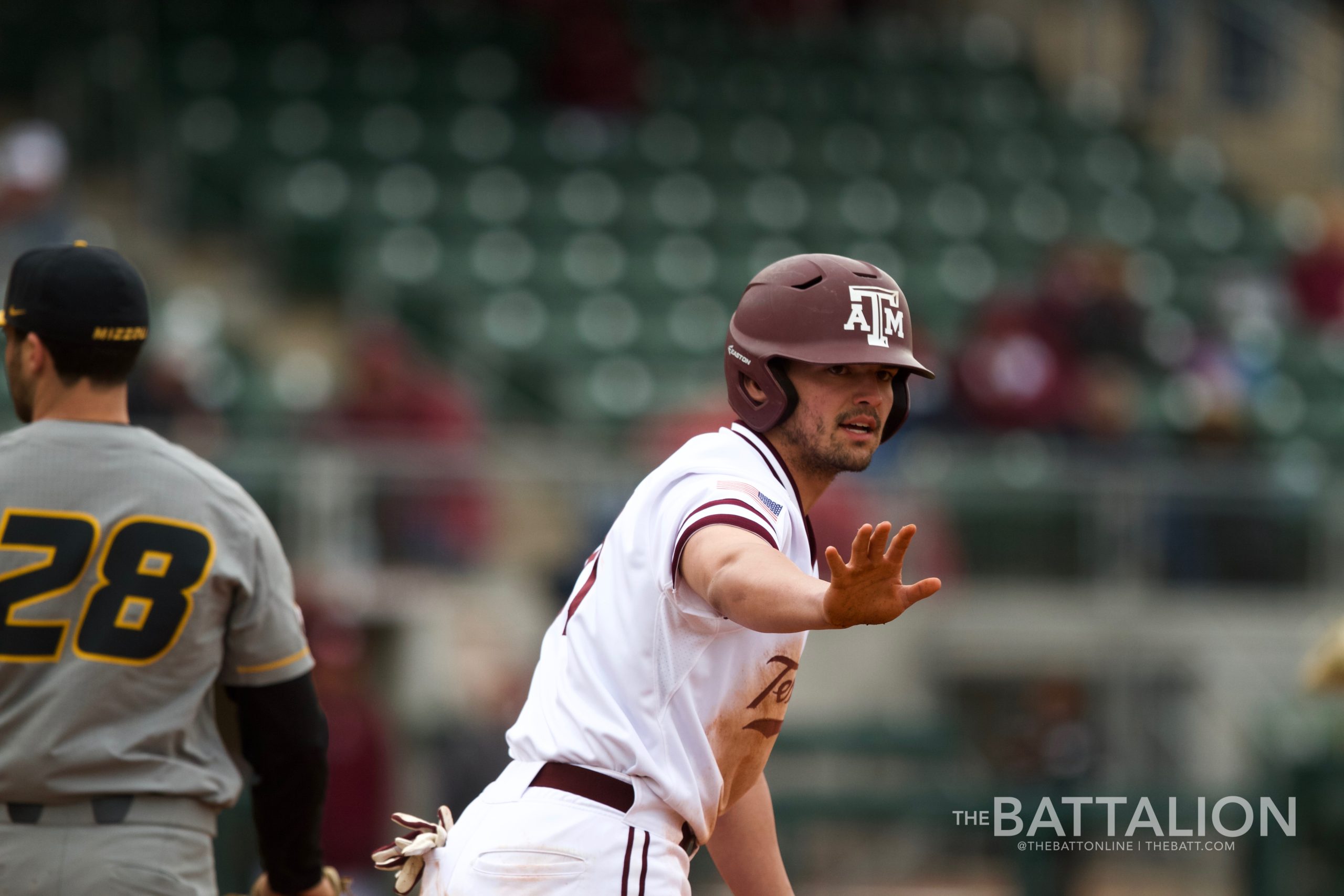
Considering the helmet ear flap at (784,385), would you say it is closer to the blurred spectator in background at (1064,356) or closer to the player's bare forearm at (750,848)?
the player's bare forearm at (750,848)

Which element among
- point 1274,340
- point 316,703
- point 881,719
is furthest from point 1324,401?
point 316,703

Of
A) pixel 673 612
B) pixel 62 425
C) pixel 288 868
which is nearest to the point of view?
pixel 673 612

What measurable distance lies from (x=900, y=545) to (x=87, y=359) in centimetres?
211

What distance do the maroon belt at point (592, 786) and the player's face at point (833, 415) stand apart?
77 centimetres

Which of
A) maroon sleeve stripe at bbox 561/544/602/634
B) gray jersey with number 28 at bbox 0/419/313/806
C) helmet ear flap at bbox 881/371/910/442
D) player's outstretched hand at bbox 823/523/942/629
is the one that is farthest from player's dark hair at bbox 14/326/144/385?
player's outstretched hand at bbox 823/523/942/629

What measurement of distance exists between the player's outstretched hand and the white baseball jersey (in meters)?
0.46

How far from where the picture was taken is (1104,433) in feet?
37.5

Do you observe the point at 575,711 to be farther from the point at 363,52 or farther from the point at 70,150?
the point at 363,52

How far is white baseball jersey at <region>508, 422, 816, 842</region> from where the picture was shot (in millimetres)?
3559

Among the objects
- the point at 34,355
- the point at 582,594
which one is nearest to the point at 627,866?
the point at 582,594

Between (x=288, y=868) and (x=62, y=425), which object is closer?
(x=62, y=425)

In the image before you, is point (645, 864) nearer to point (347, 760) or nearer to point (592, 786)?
point (592, 786)

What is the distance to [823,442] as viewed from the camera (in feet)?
12.2

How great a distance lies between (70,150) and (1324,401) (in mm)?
9469
